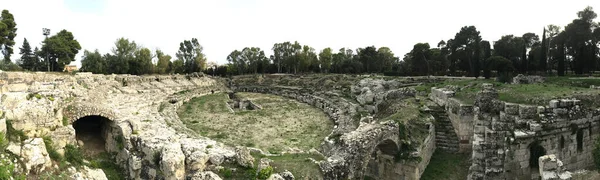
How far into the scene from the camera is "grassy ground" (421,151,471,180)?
567 inches

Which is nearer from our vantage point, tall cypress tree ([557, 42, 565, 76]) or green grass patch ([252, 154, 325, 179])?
green grass patch ([252, 154, 325, 179])

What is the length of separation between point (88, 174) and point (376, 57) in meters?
62.9

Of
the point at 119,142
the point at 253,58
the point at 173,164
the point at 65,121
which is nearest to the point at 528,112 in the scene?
the point at 173,164

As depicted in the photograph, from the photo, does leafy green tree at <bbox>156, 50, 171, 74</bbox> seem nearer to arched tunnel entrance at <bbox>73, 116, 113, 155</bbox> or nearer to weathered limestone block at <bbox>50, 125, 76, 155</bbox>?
arched tunnel entrance at <bbox>73, 116, 113, 155</bbox>

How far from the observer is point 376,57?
227 ft

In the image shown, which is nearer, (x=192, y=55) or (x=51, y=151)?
(x=51, y=151)

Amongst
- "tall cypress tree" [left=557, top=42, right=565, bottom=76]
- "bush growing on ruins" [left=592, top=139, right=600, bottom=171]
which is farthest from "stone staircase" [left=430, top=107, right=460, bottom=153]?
"tall cypress tree" [left=557, top=42, right=565, bottom=76]

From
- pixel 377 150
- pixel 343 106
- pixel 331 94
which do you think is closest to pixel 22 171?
pixel 377 150

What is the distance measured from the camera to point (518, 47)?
47.7m

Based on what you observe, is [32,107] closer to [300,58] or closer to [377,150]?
[377,150]

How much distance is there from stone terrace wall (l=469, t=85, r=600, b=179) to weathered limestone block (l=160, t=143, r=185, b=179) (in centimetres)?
1080

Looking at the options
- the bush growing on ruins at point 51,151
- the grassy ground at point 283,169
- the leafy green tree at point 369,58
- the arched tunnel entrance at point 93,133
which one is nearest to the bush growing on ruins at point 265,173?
the grassy ground at point 283,169

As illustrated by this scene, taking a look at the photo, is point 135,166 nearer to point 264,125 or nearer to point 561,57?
point 264,125

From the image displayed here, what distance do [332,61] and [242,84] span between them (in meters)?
28.7
